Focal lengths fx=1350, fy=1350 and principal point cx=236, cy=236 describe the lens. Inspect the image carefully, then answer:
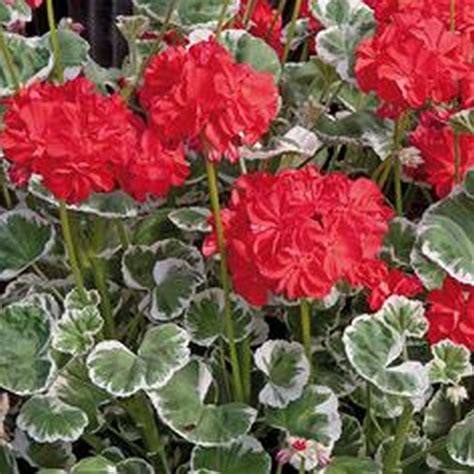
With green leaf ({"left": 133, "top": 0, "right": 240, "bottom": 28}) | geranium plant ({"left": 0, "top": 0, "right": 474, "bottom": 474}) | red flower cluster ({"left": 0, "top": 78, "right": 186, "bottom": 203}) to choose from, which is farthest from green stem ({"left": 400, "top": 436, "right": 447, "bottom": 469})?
green leaf ({"left": 133, "top": 0, "right": 240, "bottom": 28})

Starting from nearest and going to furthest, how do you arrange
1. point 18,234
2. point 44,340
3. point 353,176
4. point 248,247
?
point 248,247, point 44,340, point 18,234, point 353,176

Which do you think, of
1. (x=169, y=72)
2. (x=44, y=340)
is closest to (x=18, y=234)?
(x=44, y=340)

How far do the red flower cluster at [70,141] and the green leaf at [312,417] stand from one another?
0.79ft

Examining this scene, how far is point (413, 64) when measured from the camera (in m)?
1.13

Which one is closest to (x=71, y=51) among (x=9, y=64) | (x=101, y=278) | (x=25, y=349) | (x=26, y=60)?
(x=26, y=60)

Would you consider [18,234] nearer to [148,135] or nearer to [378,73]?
[148,135]

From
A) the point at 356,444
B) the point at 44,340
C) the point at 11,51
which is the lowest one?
the point at 356,444

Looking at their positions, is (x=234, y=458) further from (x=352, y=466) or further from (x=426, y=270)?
(x=426, y=270)

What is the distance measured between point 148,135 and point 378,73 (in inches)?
7.9

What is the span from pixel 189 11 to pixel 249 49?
0.12 metres

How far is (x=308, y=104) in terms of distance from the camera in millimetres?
1335

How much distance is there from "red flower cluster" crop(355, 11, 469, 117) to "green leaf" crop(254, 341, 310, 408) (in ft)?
0.78

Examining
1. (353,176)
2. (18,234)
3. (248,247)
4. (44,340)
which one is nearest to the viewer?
(248,247)

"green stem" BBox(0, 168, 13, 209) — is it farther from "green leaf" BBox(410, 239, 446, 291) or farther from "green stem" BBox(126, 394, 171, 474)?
"green leaf" BBox(410, 239, 446, 291)
